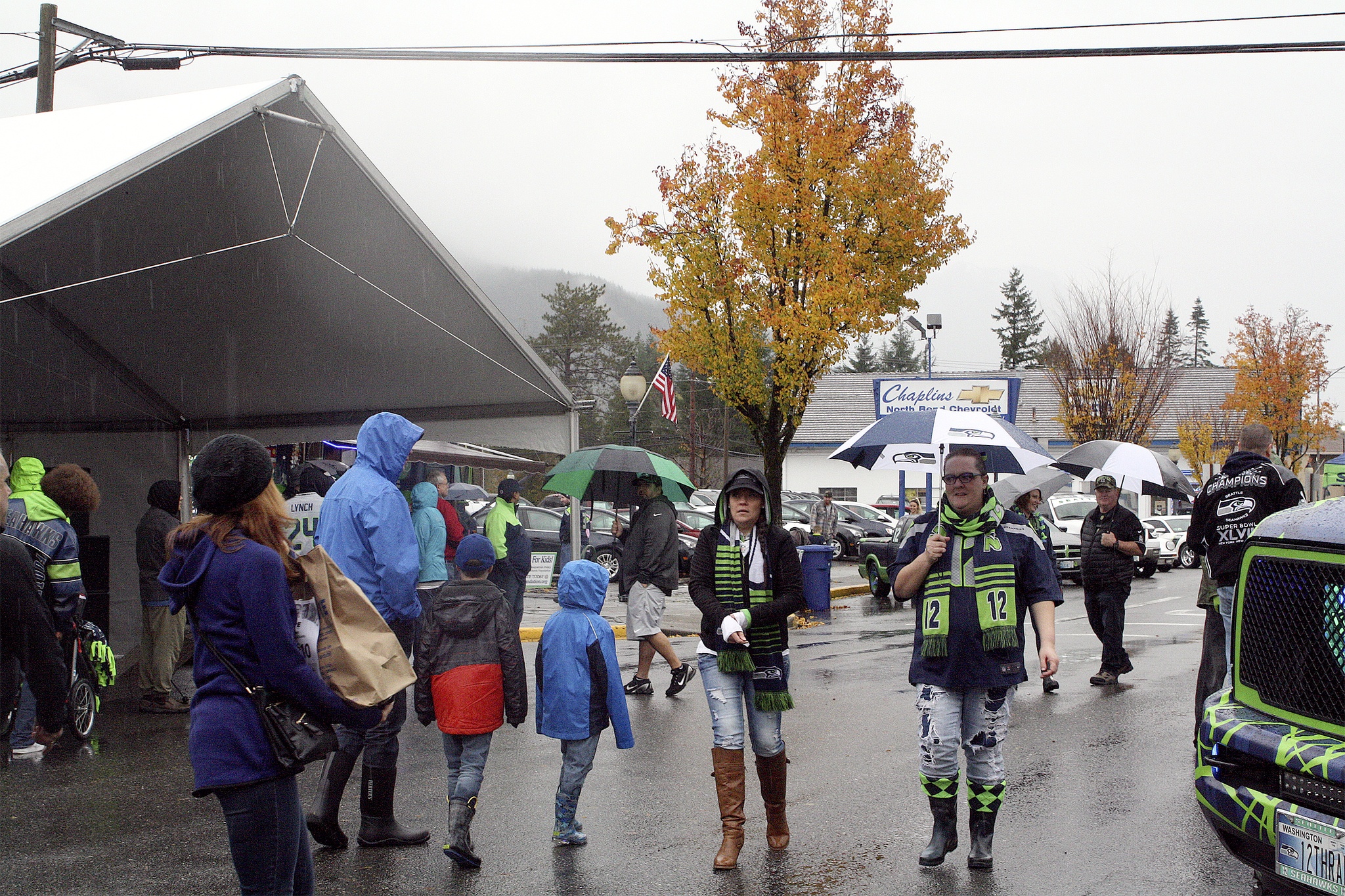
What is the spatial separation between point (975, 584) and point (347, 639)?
114 inches

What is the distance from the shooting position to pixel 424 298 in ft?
34.3

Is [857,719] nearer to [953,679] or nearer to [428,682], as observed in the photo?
[953,679]

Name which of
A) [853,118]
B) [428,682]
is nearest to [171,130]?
[428,682]

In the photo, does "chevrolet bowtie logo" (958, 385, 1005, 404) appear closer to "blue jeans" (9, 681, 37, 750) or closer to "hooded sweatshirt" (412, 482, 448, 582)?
"hooded sweatshirt" (412, 482, 448, 582)

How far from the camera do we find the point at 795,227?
695 inches

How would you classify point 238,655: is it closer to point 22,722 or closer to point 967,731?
point 967,731

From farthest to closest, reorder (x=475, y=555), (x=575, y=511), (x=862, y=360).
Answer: (x=862, y=360)
(x=575, y=511)
(x=475, y=555)

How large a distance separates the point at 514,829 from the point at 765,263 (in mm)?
13200

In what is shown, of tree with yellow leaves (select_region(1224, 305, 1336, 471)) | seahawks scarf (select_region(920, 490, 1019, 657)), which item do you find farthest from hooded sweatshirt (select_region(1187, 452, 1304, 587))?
tree with yellow leaves (select_region(1224, 305, 1336, 471))

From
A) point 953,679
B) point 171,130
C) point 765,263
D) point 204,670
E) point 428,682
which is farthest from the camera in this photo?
point 765,263

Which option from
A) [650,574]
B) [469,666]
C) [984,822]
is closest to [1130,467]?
[650,574]

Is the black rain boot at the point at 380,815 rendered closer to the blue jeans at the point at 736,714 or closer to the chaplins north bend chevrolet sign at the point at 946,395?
the blue jeans at the point at 736,714

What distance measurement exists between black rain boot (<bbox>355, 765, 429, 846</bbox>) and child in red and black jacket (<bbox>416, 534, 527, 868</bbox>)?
0.26 m

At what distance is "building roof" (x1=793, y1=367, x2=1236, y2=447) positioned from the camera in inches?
1957
